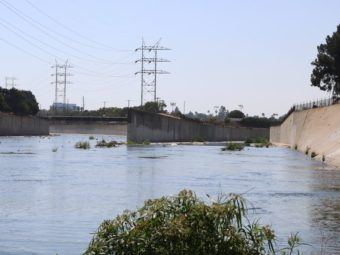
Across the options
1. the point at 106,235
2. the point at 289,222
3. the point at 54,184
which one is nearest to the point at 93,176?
the point at 54,184

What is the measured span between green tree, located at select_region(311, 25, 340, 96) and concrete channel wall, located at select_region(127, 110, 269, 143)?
26.9 meters

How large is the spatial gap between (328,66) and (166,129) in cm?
3133

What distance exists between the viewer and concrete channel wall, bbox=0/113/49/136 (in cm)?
15138

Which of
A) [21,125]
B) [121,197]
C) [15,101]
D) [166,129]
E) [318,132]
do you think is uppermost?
[15,101]

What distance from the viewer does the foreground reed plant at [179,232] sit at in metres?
8.50

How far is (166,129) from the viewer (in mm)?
123375

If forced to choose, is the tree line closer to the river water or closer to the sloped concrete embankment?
the sloped concrete embankment

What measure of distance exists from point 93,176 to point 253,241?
29771 millimetres

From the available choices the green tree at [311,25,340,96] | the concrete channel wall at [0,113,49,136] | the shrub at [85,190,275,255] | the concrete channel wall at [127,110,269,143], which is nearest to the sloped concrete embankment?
the green tree at [311,25,340,96]

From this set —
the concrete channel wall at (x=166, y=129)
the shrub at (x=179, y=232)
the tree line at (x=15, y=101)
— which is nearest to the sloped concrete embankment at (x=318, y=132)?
the concrete channel wall at (x=166, y=129)

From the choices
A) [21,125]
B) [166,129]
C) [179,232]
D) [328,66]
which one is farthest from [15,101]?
[179,232]

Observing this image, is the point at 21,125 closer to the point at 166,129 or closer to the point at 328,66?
the point at 166,129

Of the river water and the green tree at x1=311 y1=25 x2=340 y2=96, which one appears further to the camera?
the green tree at x1=311 y1=25 x2=340 y2=96

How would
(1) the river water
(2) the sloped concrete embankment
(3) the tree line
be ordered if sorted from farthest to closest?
(3) the tree line < (2) the sloped concrete embankment < (1) the river water
